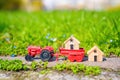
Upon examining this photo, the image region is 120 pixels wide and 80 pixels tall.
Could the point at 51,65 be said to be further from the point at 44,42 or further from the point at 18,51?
the point at 44,42

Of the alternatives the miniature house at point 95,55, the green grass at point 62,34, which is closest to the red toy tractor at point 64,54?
the miniature house at point 95,55

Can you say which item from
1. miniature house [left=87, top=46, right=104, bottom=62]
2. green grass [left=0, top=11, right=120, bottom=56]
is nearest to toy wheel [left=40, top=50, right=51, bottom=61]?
miniature house [left=87, top=46, right=104, bottom=62]

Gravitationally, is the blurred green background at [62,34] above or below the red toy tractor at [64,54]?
above

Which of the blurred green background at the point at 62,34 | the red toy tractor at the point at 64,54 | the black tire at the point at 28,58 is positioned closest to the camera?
the red toy tractor at the point at 64,54

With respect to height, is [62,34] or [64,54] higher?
[62,34]

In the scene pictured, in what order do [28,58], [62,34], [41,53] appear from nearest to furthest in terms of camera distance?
[41,53] → [28,58] → [62,34]

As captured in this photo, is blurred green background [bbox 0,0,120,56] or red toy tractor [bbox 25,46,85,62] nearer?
red toy tractor [bbox 25,46,85,62]

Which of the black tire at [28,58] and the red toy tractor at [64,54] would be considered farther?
the black tire at [28,58]

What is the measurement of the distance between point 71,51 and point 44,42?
4.05 feet

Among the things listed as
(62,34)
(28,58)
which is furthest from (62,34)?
(28,58)

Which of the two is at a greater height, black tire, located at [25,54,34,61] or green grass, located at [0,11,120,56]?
green grass, located at [0,11,120,56]

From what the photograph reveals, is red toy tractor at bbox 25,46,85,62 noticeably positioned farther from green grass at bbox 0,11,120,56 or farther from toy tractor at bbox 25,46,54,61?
green grass at bbox 0,11,120,56

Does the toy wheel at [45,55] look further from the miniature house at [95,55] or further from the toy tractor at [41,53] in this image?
the miniature house at [95,55]

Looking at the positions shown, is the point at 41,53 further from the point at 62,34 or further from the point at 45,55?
the point at 62,34
